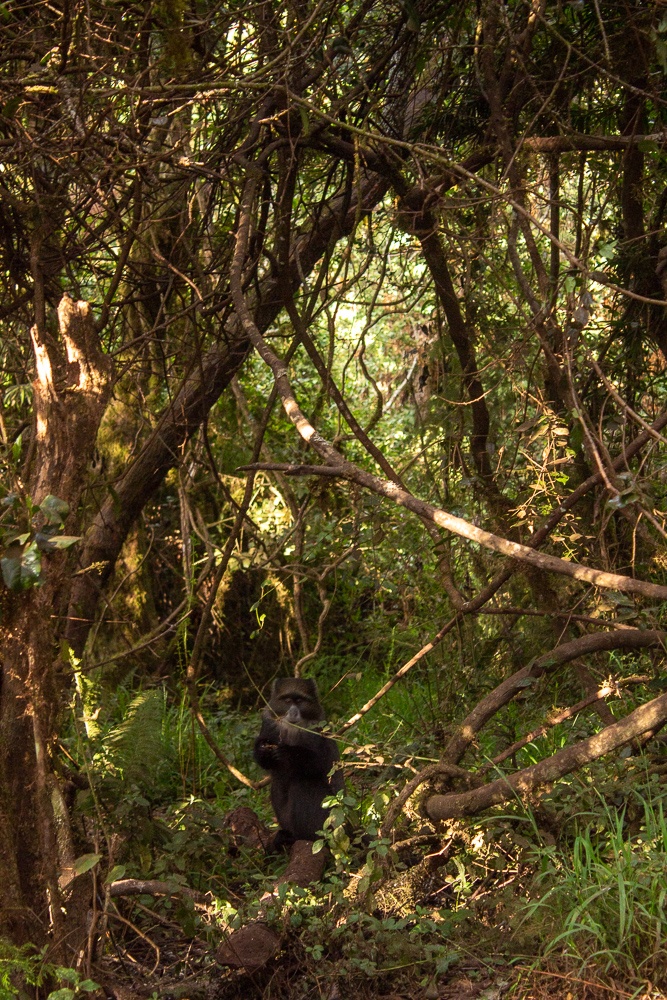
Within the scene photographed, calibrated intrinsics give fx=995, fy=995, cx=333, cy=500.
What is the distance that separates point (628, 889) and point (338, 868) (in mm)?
1012

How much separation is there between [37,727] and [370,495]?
6.48 ft

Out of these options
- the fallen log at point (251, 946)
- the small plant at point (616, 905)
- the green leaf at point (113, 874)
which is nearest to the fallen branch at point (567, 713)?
the small plant at point (616, 905)

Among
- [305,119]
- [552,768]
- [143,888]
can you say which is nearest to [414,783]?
[552,768]

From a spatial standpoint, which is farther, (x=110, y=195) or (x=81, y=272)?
(x=81, y=272)

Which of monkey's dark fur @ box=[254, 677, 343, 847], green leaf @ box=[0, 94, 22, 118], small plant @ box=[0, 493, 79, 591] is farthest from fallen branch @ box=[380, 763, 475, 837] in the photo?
green leaf @ box=[0, 94, 22, 118]

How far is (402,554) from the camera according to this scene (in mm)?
5668

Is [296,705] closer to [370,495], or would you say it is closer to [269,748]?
[269,748]

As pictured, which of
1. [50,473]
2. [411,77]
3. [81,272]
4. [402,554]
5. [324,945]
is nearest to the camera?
[50,473]

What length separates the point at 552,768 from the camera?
10.7 feet

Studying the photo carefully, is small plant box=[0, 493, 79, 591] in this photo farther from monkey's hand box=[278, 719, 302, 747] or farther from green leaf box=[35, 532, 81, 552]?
monkey's hand box=[278, 719, 302, 747]

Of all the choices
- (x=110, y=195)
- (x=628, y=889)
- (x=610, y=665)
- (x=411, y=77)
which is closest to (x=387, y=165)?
(x=411, y=77)

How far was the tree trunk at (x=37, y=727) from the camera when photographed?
254 centimetres

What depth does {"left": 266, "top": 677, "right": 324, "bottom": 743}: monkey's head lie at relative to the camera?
15.2ft

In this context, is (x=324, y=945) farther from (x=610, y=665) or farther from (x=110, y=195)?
(x=110, y=195)
